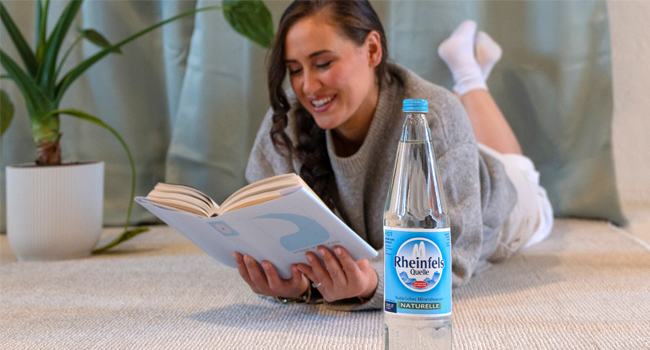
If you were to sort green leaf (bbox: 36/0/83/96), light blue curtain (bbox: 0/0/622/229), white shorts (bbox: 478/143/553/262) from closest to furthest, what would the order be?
1. white shorts (bbox: 478/143/553/262)
2. green leaf (bbox: 36/0/83/96)
3. light blue curtain (bbox: 0/0/622/229)

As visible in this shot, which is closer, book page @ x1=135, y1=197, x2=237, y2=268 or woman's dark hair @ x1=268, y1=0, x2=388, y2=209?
book page @ x1=135, y1=197, x2=237, y2=268

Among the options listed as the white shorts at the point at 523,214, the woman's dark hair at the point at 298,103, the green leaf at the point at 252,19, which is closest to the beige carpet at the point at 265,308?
the white shorts at the point at 523,214

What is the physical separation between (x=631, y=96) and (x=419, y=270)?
178 cm

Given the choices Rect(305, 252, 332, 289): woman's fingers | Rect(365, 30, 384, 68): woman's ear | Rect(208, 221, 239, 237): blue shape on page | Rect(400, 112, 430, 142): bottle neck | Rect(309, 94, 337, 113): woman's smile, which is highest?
Rect(365, 30, 384, 68): woman's ear

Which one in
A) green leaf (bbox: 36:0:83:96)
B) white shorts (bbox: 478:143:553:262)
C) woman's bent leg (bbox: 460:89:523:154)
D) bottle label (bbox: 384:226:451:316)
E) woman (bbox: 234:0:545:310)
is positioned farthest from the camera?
woman's bent leg (bbox: 460:89:523:154)

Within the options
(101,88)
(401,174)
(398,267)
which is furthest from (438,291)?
(101,88)

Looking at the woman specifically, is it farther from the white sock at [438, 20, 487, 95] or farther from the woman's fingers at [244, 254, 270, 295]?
the white sock at [438, 20, 487, 95]

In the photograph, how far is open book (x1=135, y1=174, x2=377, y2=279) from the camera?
27.9 inches

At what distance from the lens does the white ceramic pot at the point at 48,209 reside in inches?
58.6

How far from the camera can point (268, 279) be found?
3.06 feet

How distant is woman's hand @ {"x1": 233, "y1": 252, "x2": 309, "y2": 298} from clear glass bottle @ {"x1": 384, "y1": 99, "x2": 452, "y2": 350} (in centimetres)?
24

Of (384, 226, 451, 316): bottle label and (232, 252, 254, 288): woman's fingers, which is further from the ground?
(384, 226, 451, 316): bottle label

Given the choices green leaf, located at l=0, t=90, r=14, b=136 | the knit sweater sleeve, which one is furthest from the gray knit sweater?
green leaf, located at l=0, t=90, r=14, b=136

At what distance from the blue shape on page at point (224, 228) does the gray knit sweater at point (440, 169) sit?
0.80 ft
